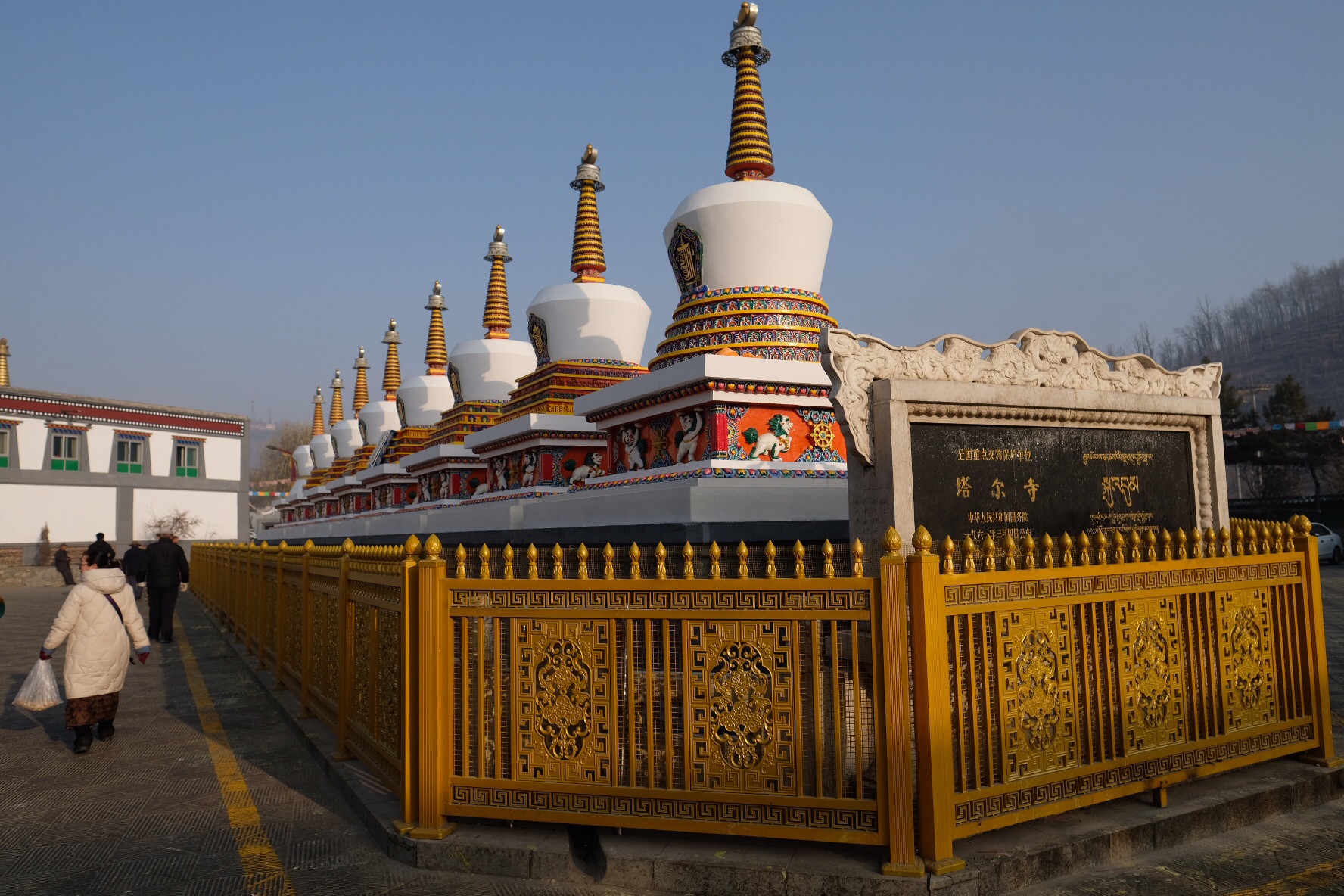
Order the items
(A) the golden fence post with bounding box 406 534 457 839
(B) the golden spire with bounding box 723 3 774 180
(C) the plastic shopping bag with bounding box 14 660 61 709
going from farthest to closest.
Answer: (B) the golden spire with bounding box 723 3 774 180
(C) the plastic shopping bag with bounding box 14 660 61 709
(A) the golden fence post with bounding box 406 534 457 839

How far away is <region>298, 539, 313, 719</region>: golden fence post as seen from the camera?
24.3ft

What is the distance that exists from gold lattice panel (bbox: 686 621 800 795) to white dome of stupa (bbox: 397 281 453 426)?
73.0ft

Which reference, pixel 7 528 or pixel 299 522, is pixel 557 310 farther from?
pixel 7 528

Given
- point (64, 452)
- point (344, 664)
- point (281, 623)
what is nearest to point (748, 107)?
point (281, 623)

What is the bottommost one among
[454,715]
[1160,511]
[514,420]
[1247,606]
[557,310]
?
[454,715]

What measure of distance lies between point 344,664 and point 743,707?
10.1ft

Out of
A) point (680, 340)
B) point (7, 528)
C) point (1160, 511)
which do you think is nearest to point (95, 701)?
point (680, 340)

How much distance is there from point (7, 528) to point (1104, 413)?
1846 inches

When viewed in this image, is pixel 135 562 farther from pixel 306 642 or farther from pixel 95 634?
pixel 306 642

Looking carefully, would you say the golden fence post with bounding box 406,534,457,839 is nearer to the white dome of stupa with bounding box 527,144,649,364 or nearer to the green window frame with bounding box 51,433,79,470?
the white dome of stupa with bounding box 527,144,649,364

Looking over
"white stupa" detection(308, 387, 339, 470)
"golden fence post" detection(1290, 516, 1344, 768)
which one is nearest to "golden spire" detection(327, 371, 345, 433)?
"white stupa" detection(308, 387, 339, 470)

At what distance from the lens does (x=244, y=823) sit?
199 inches

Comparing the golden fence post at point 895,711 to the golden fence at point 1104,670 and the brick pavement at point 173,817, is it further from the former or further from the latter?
the brick pavement at point 173,817

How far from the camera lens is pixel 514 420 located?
16.0m
